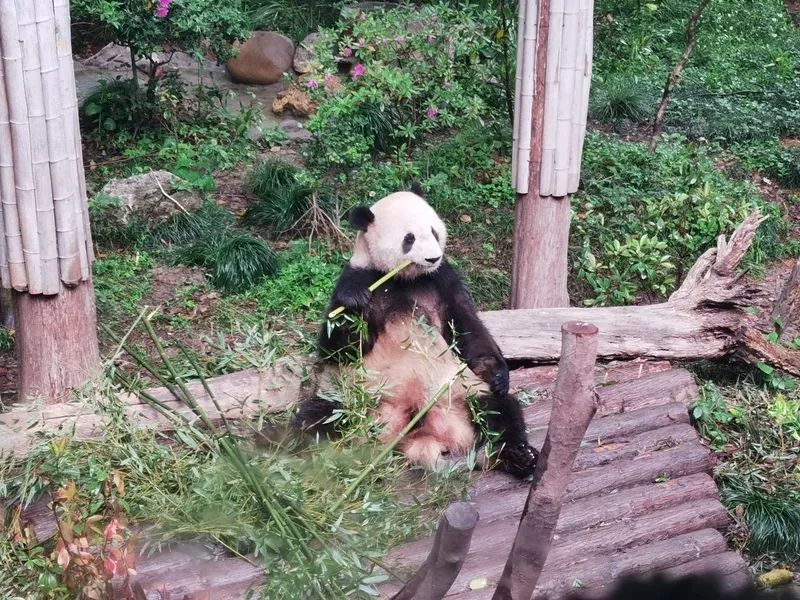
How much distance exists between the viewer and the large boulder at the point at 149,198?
6949 mm

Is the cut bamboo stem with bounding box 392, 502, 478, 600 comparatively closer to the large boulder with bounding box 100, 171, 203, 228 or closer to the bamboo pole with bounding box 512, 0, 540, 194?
the bamboo pole with bounding box 512, 0, 540, 194

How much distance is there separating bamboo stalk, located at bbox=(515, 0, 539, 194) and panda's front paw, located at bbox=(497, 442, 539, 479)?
162 centimetres

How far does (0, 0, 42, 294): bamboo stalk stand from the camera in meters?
4.04

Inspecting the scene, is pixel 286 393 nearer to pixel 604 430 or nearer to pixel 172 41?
pixel 604 430

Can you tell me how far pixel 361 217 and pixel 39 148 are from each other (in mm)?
1414

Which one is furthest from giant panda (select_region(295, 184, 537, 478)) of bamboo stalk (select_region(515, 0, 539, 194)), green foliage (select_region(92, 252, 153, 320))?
green foliage (select_region(92, 252, 153, 320))

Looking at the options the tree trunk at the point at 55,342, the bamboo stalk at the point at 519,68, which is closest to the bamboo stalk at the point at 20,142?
the tree trunk at the point at 55,342

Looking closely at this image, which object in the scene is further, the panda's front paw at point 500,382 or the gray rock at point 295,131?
the gray rock at point 295,131

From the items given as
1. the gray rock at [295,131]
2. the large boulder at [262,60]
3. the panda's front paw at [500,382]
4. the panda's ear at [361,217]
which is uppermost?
the large boulder at [262,60]

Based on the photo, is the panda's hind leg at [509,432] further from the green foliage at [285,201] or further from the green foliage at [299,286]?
the green foliage at [285,201]

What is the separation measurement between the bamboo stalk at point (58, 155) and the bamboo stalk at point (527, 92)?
7.44ft

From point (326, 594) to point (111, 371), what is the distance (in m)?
1.60

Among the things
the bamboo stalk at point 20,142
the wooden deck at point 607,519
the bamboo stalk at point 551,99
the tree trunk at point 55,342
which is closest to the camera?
the wooden deck at point 607,519

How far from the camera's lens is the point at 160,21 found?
Answer: 746cm
